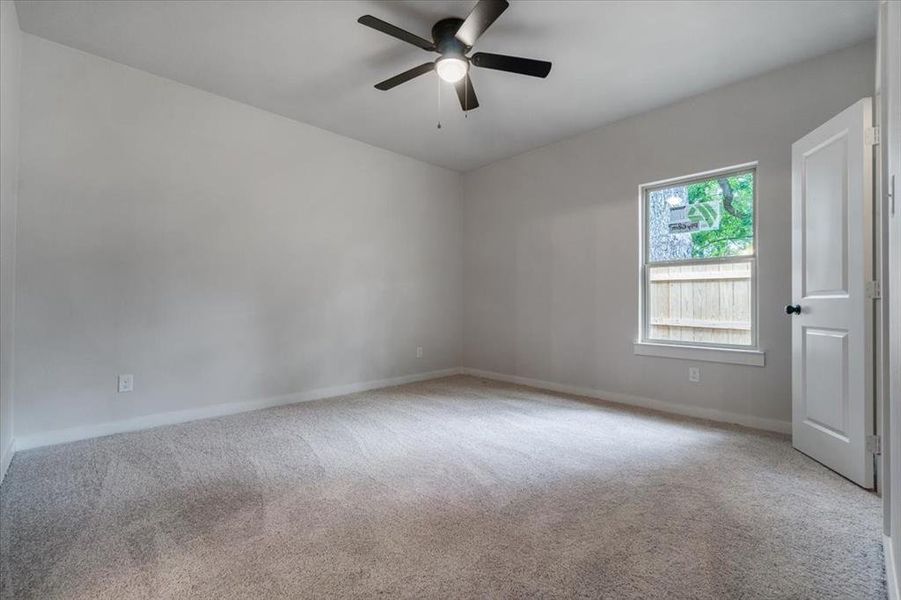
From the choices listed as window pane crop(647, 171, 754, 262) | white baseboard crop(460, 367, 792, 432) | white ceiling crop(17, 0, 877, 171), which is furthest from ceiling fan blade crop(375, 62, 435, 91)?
white baseboard crop(460, 367, 792, 432)

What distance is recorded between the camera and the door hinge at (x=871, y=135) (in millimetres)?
2213

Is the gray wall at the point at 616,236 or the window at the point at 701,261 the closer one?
the gray wall at the point at 616,236

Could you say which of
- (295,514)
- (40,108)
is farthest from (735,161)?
(40,108)

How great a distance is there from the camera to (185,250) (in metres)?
3.34

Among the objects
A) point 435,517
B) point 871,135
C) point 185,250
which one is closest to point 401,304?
point 185,250

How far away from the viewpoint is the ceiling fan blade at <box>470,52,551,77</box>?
250 cm

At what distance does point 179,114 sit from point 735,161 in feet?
14.4

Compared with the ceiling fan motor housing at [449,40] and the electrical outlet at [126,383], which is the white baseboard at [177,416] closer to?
the electrical outlet at [126,383]

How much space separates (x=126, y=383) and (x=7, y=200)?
53.9 inches

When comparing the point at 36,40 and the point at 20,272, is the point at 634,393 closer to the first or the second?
the point at 20,272

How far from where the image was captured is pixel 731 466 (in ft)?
7.84

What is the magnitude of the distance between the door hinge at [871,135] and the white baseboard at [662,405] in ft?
6.14

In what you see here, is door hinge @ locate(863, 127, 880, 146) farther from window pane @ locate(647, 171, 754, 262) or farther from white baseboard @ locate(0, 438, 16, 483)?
white baseboard @ locate(0, 438, 16, 483)

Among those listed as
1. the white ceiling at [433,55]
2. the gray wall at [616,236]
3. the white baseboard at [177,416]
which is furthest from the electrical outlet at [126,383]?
the gray wall at [616,236]
